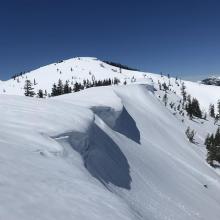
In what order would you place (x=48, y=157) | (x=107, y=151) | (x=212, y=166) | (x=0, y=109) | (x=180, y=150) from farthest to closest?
1. (x=212, y=166)
2. (x=180, y=150)
3. (x=107, y=151)
4. (x=0, y=109)
5. (x=48, y=157)

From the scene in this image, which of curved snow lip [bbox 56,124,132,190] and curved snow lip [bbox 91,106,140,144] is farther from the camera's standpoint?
curved snow lip [bbox 91,106,140,144]

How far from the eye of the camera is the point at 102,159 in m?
16.8

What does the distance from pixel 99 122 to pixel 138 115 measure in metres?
18.9

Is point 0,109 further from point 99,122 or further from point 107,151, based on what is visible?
point 99,122

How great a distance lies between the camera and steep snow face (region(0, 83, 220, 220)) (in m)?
8.54

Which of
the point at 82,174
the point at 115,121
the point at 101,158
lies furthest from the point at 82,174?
the point at 115,121

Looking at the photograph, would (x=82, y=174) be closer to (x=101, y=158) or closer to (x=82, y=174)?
(x=82, y=174)

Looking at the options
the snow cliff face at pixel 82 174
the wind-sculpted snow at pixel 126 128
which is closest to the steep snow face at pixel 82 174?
the snow cliff face at pixel 82 174

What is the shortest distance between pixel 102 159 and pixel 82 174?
5020mm

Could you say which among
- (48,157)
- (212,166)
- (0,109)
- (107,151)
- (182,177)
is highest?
(0,109)

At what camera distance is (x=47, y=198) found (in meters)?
8.46

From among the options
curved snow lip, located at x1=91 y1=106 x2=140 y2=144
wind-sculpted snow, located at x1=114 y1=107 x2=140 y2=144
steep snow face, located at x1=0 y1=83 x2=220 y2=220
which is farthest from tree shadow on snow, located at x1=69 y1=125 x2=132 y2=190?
wind-sculpted snow, located at x1=114 y1=107 x2=140 y2=144

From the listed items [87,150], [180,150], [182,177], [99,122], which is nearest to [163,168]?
[182,177]

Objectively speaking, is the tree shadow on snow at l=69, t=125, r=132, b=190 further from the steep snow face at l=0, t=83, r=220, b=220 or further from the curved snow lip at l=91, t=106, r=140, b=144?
the curved snow lip at l=91, t=106, r=140, b=144
